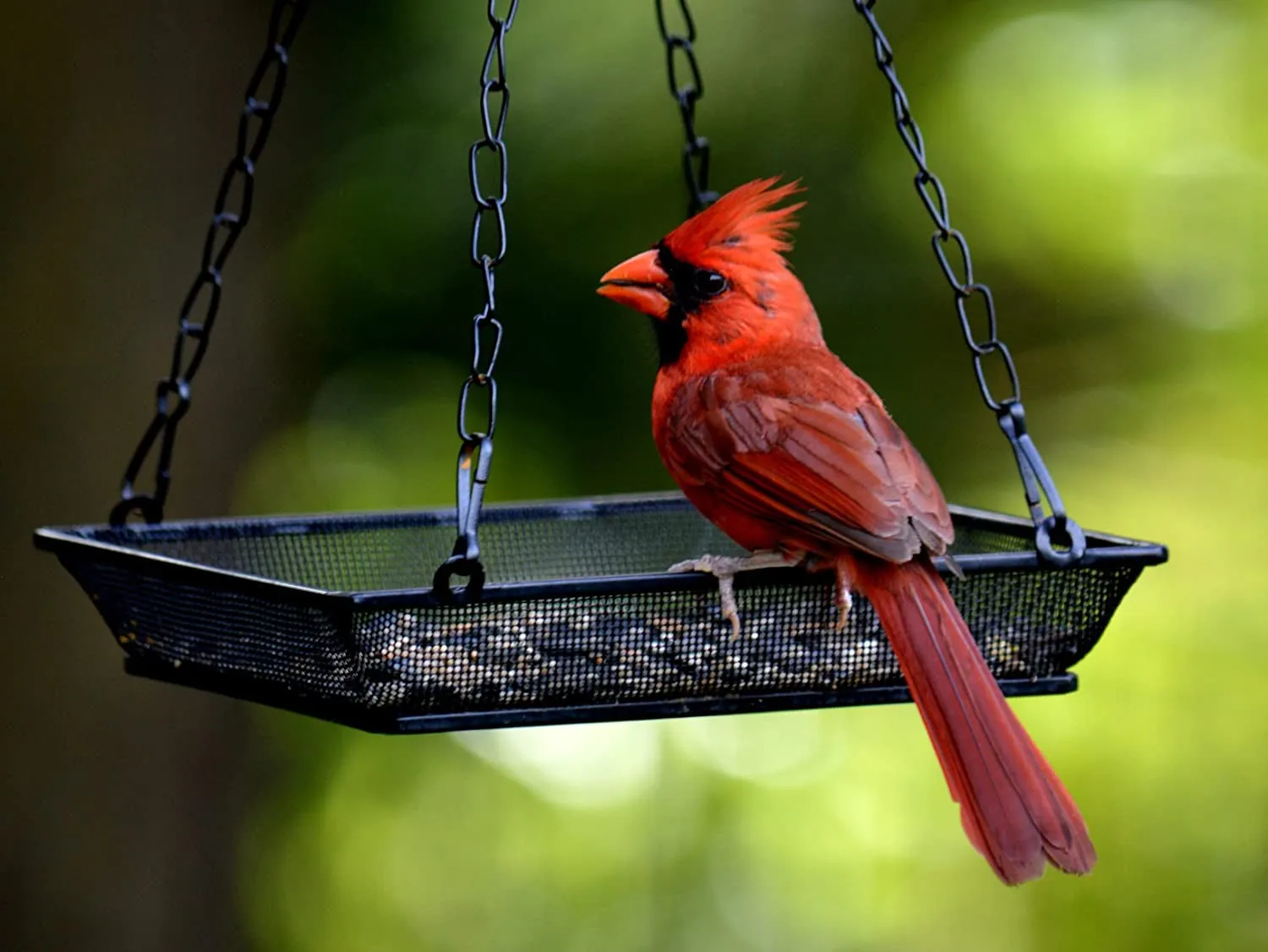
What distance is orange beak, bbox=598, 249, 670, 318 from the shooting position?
2531mm

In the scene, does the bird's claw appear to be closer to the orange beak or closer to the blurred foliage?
the orange beak

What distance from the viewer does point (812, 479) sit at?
2156 millimetres

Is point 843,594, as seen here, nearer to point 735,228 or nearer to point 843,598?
point 843,598

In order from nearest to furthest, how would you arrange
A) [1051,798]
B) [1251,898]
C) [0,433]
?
[1051,798] → [0,433] → [1251,898]

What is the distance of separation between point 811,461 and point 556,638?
1.48 ft

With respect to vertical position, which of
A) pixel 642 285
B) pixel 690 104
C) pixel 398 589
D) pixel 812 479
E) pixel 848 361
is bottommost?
pixel 398 589

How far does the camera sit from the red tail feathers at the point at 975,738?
1.78 m

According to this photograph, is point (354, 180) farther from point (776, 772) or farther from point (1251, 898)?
point (1251, 898)

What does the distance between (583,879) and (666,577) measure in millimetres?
2188

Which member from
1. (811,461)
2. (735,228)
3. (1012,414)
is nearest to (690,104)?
(735,228)

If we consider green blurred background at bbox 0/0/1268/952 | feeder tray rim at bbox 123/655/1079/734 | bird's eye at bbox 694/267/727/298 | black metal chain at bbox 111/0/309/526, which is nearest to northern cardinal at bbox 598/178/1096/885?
bird's eye at bbox 694/267/727/298

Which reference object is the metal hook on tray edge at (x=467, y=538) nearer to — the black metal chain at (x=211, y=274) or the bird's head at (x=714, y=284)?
the black metal chain at (x=211, y=274)

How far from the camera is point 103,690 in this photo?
3.54 metres

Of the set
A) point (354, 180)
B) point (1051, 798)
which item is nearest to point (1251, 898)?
point (1051, 798)
